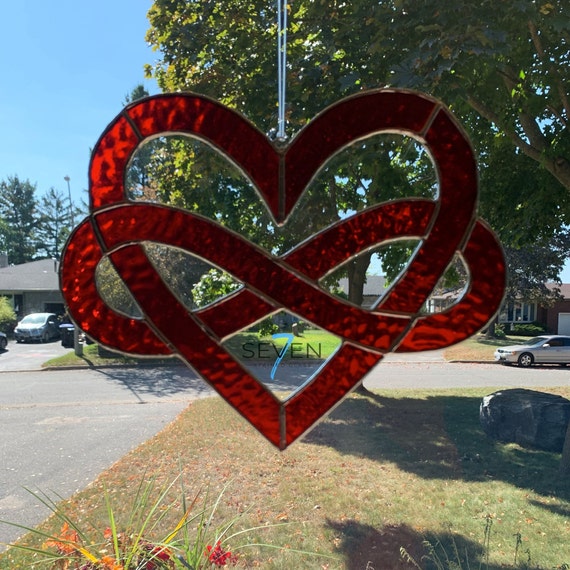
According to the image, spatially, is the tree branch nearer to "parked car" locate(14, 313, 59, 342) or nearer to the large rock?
the large rock

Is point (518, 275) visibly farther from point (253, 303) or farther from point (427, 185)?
point (253, 303)

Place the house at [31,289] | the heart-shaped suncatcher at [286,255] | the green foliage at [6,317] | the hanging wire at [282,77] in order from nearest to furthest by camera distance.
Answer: the heart-shaped suncatcher at [286,255], the hanging wire at [282,77], the green foliage at [6,317], the house at [31,289]

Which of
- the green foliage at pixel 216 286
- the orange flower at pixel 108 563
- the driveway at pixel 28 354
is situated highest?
the green foliage at pixel 216 286

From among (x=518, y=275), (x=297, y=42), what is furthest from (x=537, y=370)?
(x=297, y=42)

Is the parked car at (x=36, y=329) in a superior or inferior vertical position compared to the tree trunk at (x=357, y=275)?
inferior

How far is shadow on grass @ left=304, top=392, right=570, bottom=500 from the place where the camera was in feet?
20.7

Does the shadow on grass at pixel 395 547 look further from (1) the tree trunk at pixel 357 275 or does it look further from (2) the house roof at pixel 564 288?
(2) the house roof at pixel 564 288

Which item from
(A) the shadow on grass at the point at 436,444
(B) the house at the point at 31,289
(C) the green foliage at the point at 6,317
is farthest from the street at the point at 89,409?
(B) the house at the point at 31,289

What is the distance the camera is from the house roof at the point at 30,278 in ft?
99.5

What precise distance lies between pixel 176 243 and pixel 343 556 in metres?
3.34

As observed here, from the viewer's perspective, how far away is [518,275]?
25.1 meters

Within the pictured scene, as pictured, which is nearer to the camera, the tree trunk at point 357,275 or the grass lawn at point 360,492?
the grass lawn at point 360,492

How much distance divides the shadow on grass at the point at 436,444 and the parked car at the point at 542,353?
31.5 feet

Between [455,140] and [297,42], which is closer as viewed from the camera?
[455,140]
